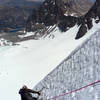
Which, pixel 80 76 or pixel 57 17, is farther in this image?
pixel 57 17

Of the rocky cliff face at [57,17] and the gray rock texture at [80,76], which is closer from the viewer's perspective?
the gray rock texture at [80,76]

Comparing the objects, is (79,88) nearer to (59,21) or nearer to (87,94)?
(87,94)

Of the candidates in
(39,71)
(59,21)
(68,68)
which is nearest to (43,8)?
(59,21)

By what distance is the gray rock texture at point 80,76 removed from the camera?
33.3 ft

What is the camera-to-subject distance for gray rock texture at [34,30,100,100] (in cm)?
1016

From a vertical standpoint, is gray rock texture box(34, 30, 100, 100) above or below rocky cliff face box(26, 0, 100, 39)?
below

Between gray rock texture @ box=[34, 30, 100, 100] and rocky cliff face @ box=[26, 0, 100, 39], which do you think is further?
rocky cliff face @ box=[26, 0, 100, 39]

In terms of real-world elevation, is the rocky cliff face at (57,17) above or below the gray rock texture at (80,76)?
above

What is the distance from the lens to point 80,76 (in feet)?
39.7

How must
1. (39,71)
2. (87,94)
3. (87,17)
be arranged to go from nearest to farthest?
(87,94), (39,71), (87,17)

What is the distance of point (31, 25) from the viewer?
16100 cm

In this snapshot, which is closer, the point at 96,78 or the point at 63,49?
the point at 96,78

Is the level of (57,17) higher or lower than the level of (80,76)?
higher

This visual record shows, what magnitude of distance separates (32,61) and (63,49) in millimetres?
13586
